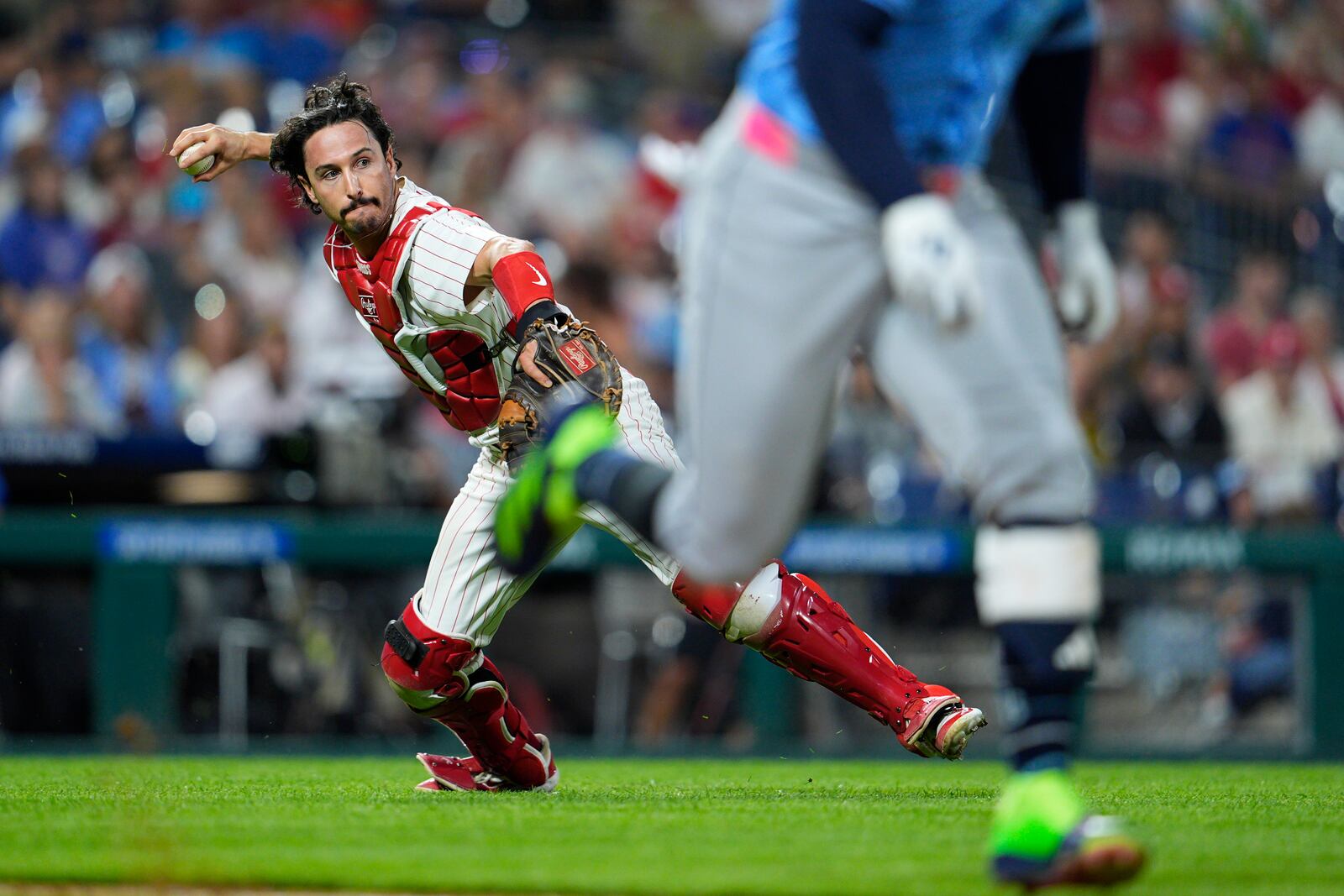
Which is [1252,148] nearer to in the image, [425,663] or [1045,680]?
[425,663]

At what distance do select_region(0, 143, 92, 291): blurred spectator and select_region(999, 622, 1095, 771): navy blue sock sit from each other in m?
8.40

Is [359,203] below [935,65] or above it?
below

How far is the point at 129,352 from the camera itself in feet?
31.3

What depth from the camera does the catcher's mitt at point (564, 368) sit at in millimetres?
4141

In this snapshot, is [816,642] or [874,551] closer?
[816,642]

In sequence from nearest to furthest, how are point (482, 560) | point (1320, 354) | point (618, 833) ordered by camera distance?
point (618, 833), point (482, 560), point (1320, 354)

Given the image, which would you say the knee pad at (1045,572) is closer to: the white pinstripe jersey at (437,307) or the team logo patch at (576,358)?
the team logo patch at (576,358)

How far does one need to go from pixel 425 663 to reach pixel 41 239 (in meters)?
6.72

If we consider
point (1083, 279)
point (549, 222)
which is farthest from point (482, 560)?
point (549, 222)

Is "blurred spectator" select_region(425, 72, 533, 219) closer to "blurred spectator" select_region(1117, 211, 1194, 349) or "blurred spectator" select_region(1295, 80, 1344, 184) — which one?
"blurred spectator" select_region(1117, 211, 1194, 349)

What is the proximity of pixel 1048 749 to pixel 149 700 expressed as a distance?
5.89m

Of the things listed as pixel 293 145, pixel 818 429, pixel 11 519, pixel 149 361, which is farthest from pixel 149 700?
pixel 818 429

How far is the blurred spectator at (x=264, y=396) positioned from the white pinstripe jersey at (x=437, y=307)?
13.6ft

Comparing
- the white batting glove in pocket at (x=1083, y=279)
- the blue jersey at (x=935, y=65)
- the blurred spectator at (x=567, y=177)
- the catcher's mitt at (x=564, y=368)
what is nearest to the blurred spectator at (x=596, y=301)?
the blurred spectator at (x=567, y=177)
